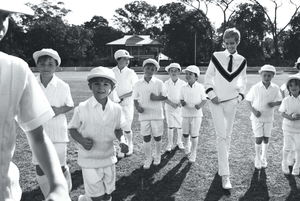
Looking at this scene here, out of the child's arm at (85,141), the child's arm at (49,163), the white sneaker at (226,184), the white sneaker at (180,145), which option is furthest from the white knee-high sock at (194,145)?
the child's arm at (49,163)

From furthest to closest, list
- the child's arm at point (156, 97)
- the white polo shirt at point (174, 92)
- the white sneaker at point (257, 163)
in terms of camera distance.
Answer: the white polo shirt at point (174, 92)
the child's arm at point (156, 97)
the white sneaker at point (257, 163)

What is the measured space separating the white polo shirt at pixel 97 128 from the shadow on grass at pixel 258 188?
2.20 m

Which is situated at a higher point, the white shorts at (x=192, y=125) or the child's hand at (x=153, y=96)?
the child's hand at (x=153, y=96)

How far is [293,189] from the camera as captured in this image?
498cm

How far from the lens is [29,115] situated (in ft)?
4.33

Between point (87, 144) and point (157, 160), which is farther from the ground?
point (87, 144)

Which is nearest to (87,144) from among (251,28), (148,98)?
(148,98)

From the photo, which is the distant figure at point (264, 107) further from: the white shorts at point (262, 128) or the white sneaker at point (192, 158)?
the white sneaker at point (192, 158)

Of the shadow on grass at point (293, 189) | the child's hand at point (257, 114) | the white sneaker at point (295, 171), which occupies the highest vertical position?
the child's hand at point (257, 114)

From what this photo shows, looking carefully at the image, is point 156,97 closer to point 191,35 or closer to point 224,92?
point 224,92

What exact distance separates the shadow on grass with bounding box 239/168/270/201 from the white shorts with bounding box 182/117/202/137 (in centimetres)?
171

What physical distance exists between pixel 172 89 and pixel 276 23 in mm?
60712

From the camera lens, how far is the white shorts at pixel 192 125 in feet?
23.2

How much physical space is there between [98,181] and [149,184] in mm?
1695
